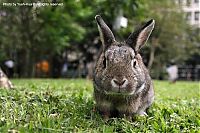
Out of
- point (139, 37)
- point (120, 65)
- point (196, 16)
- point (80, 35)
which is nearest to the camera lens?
point (120, 65)

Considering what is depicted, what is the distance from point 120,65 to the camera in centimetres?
383

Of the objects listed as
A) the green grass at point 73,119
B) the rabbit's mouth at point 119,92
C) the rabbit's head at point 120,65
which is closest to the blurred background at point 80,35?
the green grass at point 73,119

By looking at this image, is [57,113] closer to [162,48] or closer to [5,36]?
[5,36]

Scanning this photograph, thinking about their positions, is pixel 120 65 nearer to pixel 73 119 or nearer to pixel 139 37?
pixel 139 37

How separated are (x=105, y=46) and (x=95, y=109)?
85cm

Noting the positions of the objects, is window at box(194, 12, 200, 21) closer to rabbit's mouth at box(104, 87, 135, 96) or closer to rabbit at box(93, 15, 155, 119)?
rabbit at box(93, 15, 155, 119)

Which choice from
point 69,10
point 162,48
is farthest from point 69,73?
point 69,10

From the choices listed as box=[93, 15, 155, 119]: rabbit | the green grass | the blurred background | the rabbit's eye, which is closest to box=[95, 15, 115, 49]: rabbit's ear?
box=[93, 15, 155, 119]: rabbit

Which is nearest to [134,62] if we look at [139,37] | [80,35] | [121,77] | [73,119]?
[139,37]

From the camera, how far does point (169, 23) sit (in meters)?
30.5

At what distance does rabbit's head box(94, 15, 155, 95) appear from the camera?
3752 millimetres

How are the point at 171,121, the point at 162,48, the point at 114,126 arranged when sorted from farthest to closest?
the point at 162,48 < the point at 171,121 < the point at 114,126

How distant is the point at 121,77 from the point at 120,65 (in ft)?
0.50

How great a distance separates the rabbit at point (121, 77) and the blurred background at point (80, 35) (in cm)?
284
